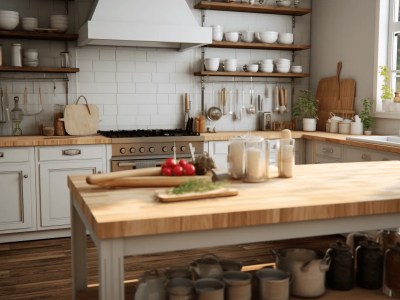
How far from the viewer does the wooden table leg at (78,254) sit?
256 cm

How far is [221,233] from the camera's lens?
73.2 inches

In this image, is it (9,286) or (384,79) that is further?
(384,79)

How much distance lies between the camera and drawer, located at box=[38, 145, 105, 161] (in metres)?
4.77

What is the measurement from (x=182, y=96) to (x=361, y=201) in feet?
13.4

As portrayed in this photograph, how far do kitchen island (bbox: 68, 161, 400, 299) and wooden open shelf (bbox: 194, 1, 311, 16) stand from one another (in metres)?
3.70

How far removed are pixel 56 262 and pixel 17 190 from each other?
0.91 metres

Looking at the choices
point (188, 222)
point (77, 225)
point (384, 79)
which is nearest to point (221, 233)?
point (188, 222)

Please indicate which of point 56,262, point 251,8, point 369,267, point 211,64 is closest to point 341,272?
point 369,267

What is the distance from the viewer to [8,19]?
4973 mm

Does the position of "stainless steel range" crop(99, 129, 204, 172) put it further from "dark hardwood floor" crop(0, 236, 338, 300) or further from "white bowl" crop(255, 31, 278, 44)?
"white bowl" crop(255, 31, 278, 44)

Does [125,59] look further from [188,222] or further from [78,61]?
[188,222]

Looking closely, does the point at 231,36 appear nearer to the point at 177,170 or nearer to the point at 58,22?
the point at 58,22

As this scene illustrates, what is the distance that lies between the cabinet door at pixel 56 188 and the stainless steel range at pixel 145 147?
0.75ft

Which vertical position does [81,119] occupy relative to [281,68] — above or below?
below
